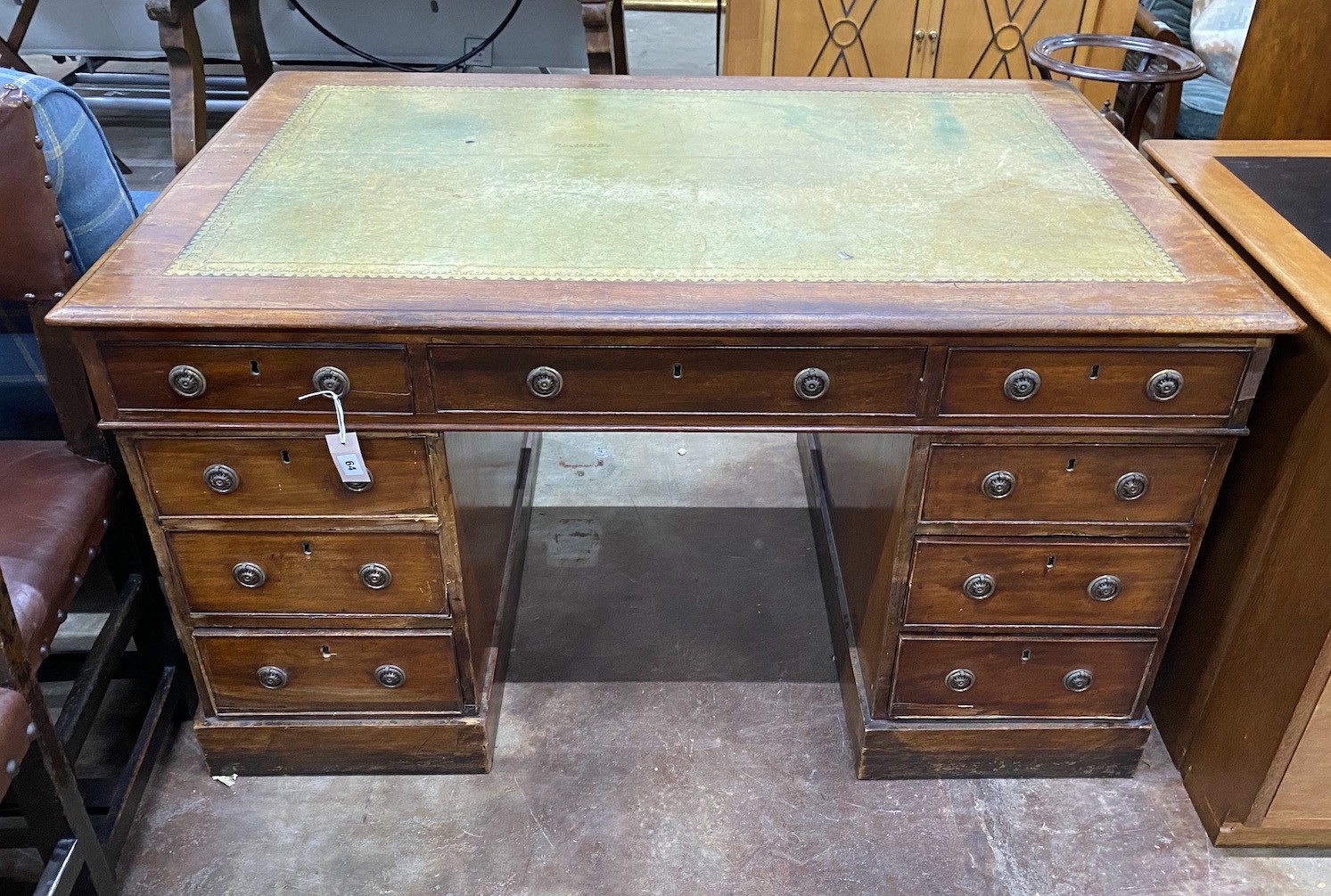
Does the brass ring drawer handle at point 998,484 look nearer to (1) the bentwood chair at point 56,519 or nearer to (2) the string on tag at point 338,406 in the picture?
(2) the string on tag at point 338,406

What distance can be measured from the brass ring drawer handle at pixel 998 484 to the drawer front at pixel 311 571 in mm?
781

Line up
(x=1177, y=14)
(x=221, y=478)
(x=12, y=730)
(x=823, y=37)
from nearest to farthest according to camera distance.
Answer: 1. (x=12, y=730)
2. (x=221, y=478)
3. (x=823, y=37)
4. (x=1177, y=14)

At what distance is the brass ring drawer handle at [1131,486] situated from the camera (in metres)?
1.38

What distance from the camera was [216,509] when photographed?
1.42m

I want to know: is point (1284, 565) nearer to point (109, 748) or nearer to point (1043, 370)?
point (1043, 370)

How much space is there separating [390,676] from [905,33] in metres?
2.61

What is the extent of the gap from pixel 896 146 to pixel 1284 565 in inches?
33.9

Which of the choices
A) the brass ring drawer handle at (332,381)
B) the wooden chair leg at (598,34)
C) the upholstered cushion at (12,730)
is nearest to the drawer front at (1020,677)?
the brass ring drawer handle at (332,381)

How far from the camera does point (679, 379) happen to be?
4.25 ft

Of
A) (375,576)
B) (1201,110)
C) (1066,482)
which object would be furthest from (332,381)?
(1201,110)

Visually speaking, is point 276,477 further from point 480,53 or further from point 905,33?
point 480,53

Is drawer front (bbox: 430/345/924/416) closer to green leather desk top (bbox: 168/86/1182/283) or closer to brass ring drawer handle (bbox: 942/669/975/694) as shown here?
green leather desk top (bbox: 168/86/1182/283)

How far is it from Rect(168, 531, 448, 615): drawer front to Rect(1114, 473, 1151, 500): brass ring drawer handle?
96cm

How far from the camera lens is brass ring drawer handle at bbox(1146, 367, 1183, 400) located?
1277mm
